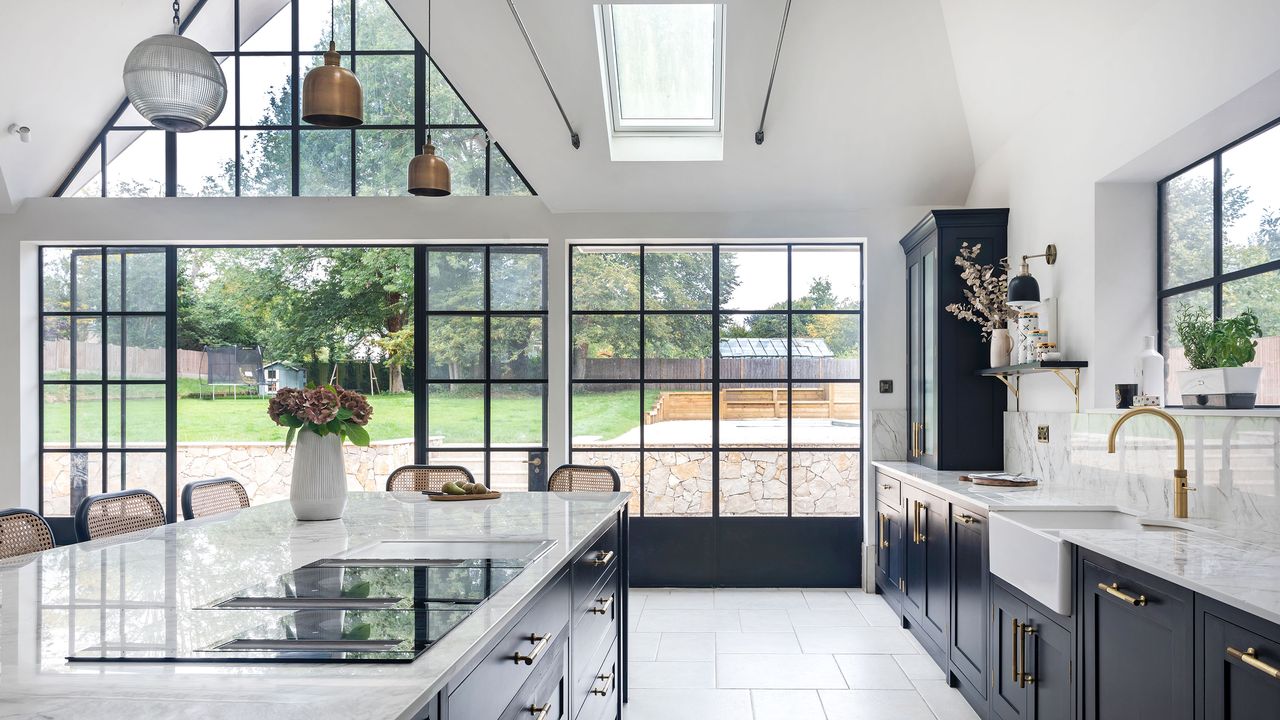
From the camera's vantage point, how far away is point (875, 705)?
11.5 feet

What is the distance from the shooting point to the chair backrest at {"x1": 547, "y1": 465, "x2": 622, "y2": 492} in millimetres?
3822

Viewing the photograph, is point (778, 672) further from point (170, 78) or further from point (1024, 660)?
point (170, 78)

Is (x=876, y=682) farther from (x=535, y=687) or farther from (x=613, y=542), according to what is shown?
(x=535, y=687)

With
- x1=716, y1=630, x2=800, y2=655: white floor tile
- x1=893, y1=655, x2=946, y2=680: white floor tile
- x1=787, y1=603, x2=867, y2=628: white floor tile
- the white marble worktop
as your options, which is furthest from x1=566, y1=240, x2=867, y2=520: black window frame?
the white marble worktop

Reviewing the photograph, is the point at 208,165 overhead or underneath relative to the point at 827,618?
overhead

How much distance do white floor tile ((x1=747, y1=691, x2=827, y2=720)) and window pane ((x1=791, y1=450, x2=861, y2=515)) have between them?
2.07 meters

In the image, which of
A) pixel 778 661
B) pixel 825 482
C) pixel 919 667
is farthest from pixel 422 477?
pixel 825 482

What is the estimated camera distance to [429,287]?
561cm

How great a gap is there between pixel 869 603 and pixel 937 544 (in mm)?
1390

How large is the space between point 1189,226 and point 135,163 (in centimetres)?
652

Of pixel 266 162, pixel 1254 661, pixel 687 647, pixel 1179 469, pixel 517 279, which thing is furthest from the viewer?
pixel 266 162

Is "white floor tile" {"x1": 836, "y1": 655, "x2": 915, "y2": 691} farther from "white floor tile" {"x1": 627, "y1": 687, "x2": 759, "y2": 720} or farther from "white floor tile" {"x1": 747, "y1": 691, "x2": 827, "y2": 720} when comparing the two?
"white floor tile" {"x1": 627, "y1": 687, "x2": 759, "y2": 720}

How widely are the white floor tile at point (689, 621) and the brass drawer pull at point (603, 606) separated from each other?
1.69 metres

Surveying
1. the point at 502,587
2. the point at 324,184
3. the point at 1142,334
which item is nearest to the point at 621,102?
the point at 324,184
